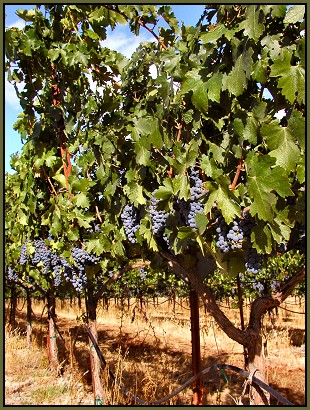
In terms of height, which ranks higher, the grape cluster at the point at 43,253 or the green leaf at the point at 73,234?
the green leaf at the point at 73,234

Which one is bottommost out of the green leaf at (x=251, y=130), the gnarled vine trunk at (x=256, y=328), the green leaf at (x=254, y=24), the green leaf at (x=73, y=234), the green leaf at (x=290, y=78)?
the gnarled vine trunk at (x=256, y=328)

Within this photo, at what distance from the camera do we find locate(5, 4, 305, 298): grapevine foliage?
1.76m

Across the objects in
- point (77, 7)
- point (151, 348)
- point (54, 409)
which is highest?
point (77, 7)

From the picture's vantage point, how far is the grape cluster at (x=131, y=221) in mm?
2795

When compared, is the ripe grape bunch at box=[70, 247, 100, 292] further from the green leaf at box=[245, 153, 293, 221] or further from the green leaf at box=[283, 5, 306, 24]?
the green leaf at box=[283, 5, 306, 24]

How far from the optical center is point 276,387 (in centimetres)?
633

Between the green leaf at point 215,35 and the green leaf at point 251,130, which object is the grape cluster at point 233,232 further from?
the green leaf at point 215,35

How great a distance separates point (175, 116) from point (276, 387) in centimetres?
523

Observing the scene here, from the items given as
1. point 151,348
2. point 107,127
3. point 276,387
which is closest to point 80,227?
point 107,127

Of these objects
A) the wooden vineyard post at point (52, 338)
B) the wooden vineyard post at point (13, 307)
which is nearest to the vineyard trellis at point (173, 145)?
the wooden vineyard post at point (52, 338)

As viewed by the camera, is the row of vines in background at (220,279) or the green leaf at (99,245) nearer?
the green leaf at (99,245)

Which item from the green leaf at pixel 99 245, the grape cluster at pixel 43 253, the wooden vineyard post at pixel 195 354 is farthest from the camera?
the grape cluster at pixel 43 253

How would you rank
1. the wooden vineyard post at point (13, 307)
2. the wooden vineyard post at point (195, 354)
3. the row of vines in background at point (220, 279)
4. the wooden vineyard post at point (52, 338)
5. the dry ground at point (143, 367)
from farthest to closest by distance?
1. the wooden vineyard post at point (13, 307)
2. the wooden vineyard post at point (52, 338)
3. the row of vines in background at point (220, 279)
4. the dry ground at point (143, 367)
5. the wooden vineyard post at point (195, 354)

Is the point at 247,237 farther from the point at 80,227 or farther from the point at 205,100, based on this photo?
the point at 80,227
